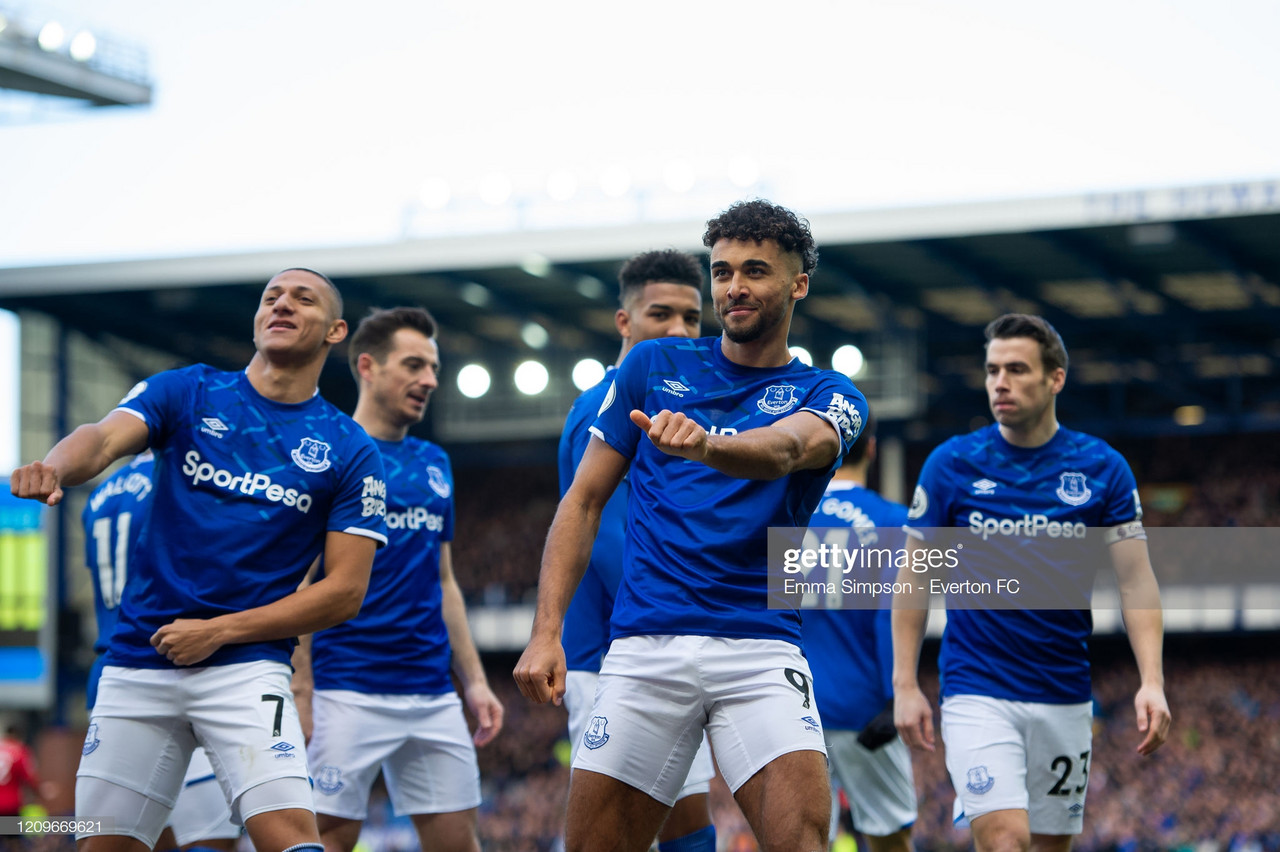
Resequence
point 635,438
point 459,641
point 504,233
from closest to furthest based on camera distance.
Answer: point 635,438 → point 459,641 → point 504,233

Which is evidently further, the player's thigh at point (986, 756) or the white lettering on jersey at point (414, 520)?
the white lettering on jersey at point (414, 520)

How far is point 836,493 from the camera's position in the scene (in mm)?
6223

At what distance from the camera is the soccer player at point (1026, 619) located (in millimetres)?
5035

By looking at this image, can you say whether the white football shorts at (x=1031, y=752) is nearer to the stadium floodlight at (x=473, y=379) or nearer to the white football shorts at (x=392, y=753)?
the white football shorts at (x=392, y=753)

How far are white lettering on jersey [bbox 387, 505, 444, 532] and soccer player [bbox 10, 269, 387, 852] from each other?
114cm

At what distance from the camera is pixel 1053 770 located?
5.14 m

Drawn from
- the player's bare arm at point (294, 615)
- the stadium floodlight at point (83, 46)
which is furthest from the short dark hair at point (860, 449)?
the stadium floodlight at point (83, 46)

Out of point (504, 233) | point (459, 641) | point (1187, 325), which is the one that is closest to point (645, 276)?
point (459, 641)

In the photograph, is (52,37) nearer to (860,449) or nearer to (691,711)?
(860,449)

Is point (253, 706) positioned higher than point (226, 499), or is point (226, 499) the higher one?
point (226, 499)

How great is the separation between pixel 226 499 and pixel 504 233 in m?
17.9

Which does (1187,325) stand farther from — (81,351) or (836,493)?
(81,351)

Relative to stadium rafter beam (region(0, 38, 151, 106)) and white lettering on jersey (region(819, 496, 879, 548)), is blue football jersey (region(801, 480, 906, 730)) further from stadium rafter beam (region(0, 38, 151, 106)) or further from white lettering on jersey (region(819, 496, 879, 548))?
stadium rafter beam (region(0, 38, 151, 106))

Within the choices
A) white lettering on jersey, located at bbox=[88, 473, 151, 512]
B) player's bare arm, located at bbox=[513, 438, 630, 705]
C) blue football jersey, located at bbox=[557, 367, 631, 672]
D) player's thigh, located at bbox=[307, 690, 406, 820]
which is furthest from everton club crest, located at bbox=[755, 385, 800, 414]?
white lettering on jersey, located at bbox=[88, 473, 151, 512]
